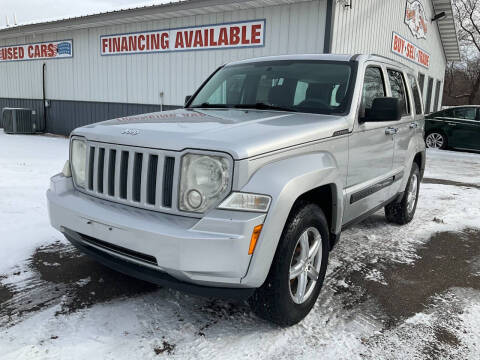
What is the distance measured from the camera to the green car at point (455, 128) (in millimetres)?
12469

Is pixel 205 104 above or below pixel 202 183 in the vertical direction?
above

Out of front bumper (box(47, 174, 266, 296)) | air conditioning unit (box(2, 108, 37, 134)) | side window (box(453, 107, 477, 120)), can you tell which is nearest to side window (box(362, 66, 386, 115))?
front bumper (box(47, 174, 266, 296))

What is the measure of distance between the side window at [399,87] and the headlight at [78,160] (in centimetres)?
305

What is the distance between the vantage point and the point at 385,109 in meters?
3.29

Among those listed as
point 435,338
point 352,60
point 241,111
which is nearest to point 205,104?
point 241,111

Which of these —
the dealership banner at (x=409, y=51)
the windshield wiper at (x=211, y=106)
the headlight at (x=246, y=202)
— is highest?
the dealership banner at (x=409, y=51)

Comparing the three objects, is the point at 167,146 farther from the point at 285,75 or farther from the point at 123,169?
the point at 285,75

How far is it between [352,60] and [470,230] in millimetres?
2920

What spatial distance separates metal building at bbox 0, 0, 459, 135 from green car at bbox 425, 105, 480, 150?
8.90 ft

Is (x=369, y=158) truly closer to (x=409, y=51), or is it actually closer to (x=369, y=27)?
(x=369, y=27)

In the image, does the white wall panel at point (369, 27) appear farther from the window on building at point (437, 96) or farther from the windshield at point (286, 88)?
the window on building at point (437, 96)

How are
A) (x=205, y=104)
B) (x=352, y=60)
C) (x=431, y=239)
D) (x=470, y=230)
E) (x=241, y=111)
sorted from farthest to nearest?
(x=470, y=230)
(x=431, y=239)
(x=205, y=104)
(x=352, y=60)
(x=241, y=111)

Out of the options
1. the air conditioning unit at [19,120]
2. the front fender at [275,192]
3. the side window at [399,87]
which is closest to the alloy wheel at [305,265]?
the front fender at [275,192]

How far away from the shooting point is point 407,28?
51.5 feet
